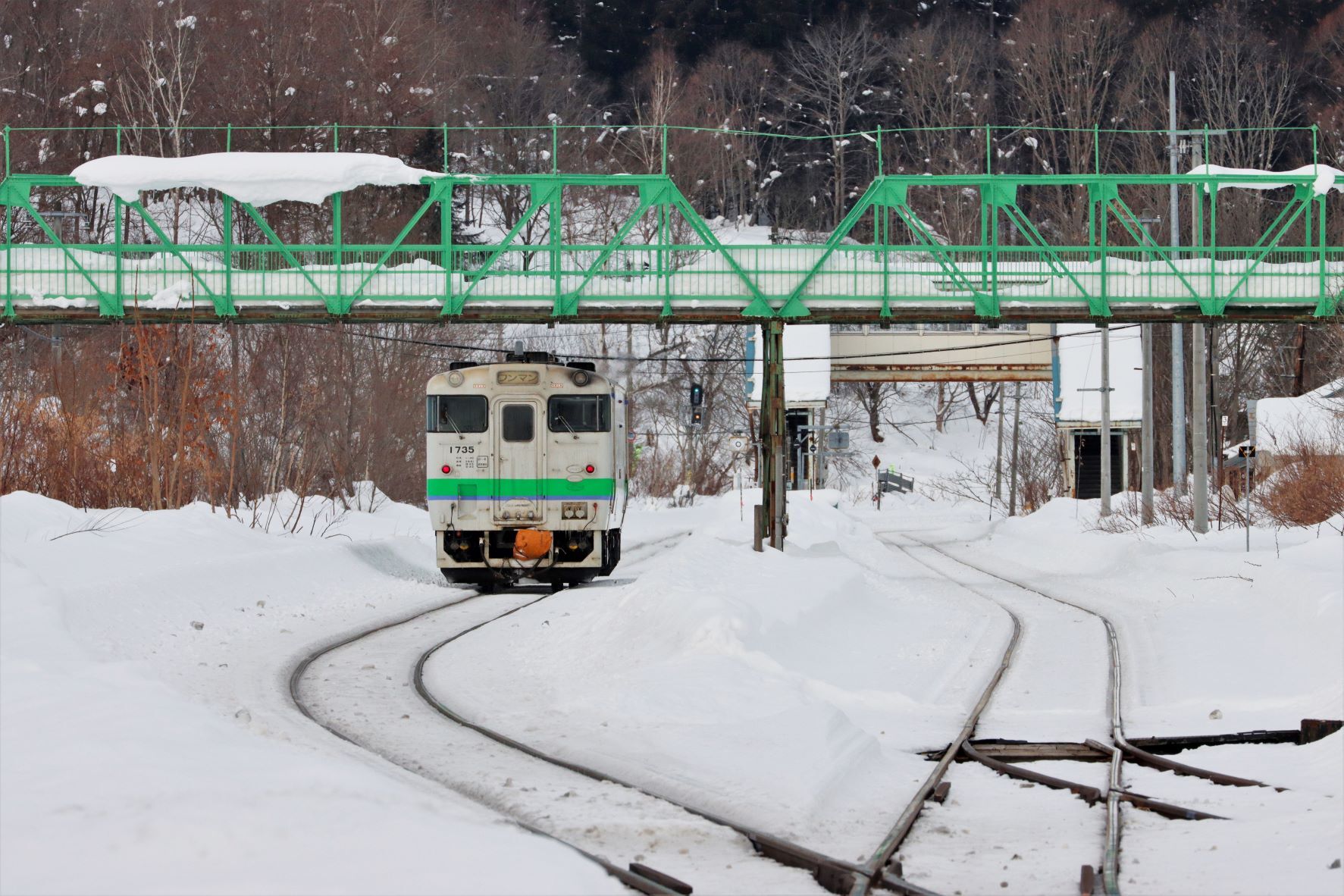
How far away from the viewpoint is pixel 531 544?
73.8 ft

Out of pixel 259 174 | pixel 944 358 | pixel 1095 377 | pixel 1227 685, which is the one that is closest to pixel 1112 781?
pixel 1227 685

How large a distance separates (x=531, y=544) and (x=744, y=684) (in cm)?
1088

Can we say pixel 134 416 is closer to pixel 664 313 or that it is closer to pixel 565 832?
pixel 664 313

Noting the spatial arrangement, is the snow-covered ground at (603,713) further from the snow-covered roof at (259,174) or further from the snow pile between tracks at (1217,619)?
the snow-covered roof at (259,174)

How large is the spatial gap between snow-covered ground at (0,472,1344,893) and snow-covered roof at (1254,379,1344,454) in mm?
14431

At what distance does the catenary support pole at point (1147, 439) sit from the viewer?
118 feet

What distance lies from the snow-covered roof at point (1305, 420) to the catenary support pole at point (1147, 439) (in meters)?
3.05

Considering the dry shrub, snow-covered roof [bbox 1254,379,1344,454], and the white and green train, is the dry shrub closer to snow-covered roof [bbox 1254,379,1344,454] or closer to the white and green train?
snow-covered roof [bbox 1254,379,1344,454]

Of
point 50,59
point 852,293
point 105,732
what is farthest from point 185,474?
point 50,59

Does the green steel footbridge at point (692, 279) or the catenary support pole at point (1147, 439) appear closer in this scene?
the green steel footbridge at point (692, 279)

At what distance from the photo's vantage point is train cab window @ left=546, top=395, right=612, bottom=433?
73.8ft

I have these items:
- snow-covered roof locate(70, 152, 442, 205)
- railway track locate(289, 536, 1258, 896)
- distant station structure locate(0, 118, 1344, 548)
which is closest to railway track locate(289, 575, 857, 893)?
railway track locate(289, 536, 1258, 896)

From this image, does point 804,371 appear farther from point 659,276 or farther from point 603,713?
point 603,713

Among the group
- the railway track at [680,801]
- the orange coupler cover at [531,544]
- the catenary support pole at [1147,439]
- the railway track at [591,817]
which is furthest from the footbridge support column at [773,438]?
the railway track at [591,817]
